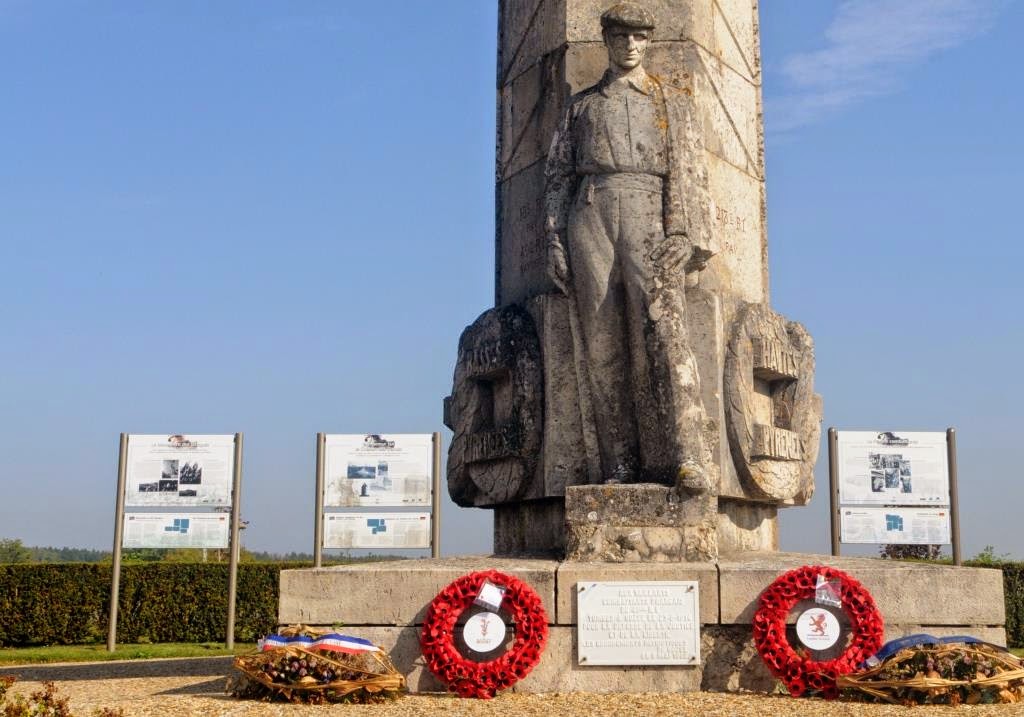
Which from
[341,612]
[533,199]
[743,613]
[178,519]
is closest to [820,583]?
[743,613]

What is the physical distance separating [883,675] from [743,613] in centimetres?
86

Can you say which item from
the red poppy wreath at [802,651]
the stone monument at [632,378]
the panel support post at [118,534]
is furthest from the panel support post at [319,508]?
the red poppy wreath at [802,651]

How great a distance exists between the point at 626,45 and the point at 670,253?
151 centimetres

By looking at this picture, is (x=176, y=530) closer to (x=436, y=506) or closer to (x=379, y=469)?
(x=379, y=469)

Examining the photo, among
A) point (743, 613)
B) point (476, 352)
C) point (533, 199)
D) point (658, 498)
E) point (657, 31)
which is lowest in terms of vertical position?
point (743, 613)

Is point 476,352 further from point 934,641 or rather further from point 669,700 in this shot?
point 934,641

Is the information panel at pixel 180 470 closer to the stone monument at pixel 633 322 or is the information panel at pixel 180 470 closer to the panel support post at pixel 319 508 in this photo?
the panel support post at pixel 319 508

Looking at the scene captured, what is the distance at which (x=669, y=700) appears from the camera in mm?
6500

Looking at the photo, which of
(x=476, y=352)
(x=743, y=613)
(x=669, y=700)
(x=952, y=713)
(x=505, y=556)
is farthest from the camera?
(x=476, y=352)

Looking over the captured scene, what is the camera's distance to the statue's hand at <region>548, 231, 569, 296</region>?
814 cm

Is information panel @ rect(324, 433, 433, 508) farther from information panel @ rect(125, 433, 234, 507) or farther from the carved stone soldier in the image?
the carved stone soldier

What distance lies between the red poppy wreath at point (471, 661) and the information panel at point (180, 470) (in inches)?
313

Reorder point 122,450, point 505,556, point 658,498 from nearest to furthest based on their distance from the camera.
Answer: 1. point 658,498
2. point 505,556
3. point 122,450

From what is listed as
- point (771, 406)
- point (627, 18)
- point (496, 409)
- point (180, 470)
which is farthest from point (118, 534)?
point (627, 18)
